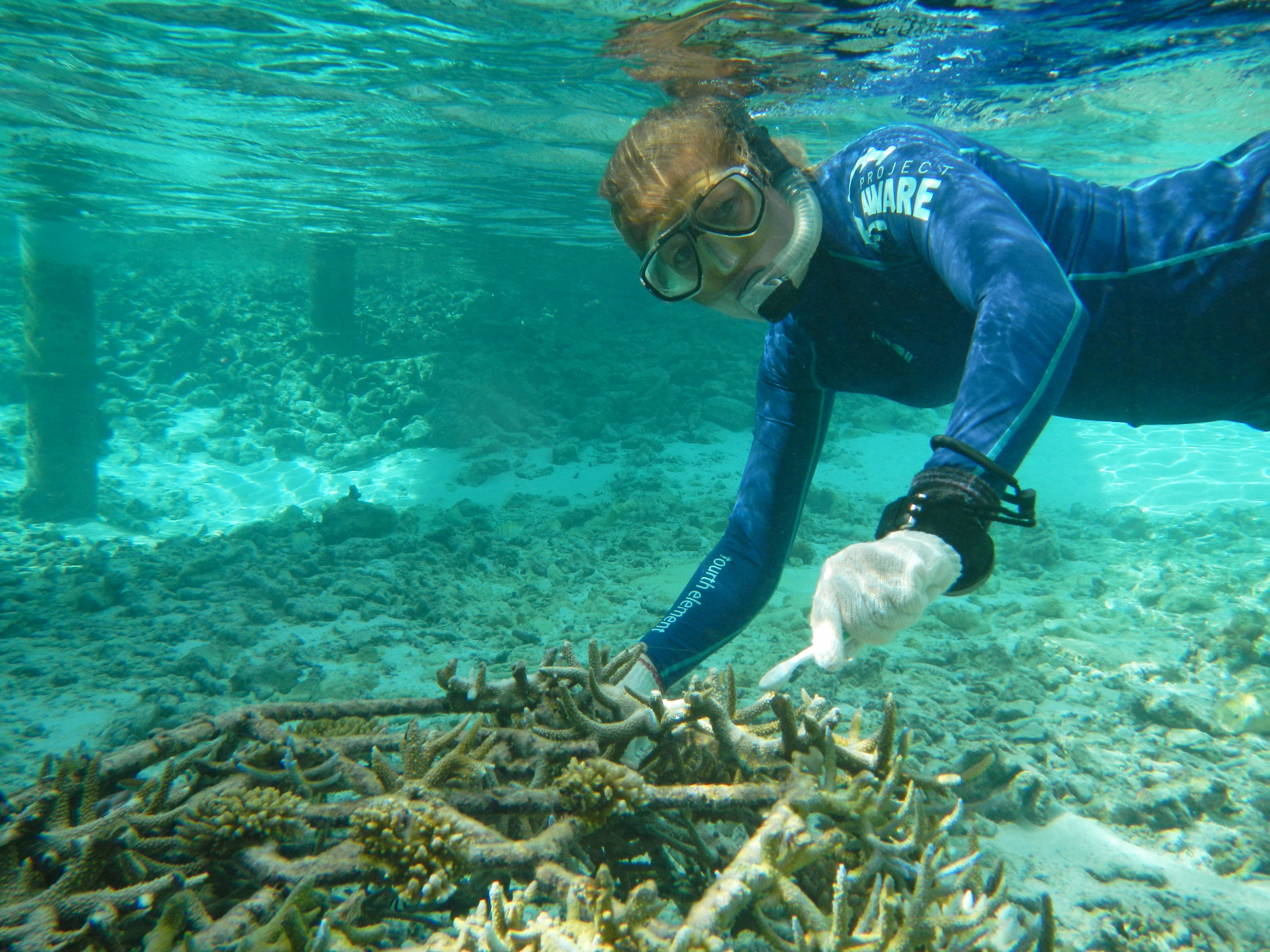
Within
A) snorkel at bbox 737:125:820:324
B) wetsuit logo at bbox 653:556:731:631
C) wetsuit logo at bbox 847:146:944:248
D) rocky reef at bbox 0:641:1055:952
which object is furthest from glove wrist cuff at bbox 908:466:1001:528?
wetsuit logo at bbox 653:556:731:631

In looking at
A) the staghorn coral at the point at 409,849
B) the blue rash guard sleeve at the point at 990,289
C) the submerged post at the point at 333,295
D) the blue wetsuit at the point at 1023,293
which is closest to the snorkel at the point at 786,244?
the blue wetsuit at the point at 1023,293

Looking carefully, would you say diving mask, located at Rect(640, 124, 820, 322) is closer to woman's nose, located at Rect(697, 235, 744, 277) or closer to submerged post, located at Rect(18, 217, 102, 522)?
woman's nose, located at Rect(697, 235, 744, 277)

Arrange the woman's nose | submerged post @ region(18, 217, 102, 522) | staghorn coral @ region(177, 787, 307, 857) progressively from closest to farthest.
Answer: staghorn coral @ region(177, 787, 307, 857), the woman's nose, submerged post @ region(18, 217, 102, 522)

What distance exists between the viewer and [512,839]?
179cm

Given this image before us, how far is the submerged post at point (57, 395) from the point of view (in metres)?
12.6

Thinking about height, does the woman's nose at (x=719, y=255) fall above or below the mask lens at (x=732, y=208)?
below

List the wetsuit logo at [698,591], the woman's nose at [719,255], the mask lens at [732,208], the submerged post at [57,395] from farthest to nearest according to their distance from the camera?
the submerged post at [57,395], the wetsuit logo at [698,591], the woman's nose at [719,255], the mask lens at [732,208]

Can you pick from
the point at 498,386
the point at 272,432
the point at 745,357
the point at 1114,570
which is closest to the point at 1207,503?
the point at 1114,570

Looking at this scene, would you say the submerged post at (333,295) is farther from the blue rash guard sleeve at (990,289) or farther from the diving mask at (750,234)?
the blue rash guard sleeve at (990,289)

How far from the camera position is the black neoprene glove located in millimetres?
1397

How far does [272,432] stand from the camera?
15703 mm

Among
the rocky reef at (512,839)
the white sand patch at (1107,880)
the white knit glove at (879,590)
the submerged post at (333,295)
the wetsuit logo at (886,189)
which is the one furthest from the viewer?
the submerged post at (333,295)

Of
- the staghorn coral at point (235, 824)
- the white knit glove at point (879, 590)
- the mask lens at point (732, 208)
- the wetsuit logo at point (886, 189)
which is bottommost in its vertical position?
the staghorn coral at point (235, 824)

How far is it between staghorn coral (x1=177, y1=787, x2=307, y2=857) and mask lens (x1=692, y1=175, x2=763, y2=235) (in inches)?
90.3
